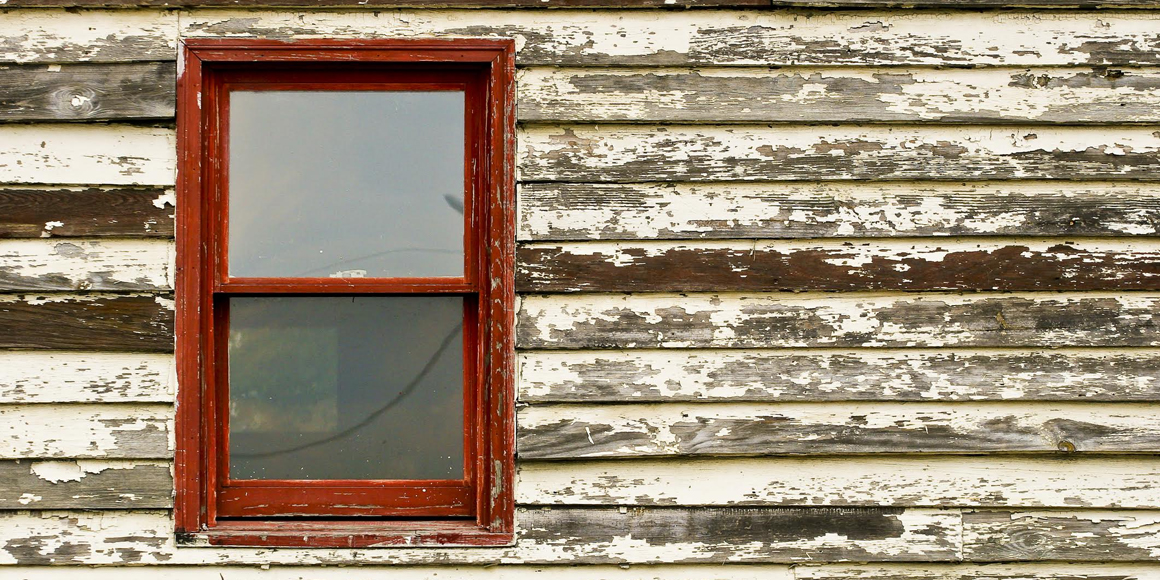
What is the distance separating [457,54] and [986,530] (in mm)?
1874

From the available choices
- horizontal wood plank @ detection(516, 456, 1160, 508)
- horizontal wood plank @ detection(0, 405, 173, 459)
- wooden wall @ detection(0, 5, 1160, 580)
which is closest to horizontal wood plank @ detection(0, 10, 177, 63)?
wooden wall @ detection(0, 5, 1160, 580)

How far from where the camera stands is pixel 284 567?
6.50 ft

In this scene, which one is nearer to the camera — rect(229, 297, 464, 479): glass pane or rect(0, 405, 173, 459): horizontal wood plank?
rect(0, 405, 173, 459): horizontal wood plank

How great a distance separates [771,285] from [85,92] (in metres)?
1.85

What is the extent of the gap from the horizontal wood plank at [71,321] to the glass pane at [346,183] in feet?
0.87

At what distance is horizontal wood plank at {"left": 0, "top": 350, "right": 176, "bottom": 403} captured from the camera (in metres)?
1.95

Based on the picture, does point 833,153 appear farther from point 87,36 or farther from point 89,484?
point 89,484

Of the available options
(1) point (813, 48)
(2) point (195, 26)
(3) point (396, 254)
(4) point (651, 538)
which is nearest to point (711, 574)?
(4) point (651, 538)

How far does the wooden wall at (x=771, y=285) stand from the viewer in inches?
77.6

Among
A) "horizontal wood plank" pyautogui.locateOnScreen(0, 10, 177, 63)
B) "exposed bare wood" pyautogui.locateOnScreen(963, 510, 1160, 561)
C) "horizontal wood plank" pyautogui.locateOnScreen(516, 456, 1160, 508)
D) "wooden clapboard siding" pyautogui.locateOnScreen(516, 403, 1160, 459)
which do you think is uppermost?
"horizontal wood plank" pyautogui.locateOnScreen(0, 10, 177, 63)

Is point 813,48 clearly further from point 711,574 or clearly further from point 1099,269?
point 711,574

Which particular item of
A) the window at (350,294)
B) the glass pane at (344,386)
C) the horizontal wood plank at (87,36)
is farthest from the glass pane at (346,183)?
the horizontal wood plank at (87,36)

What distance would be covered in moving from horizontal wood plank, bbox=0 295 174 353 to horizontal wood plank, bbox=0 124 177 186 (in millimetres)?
307

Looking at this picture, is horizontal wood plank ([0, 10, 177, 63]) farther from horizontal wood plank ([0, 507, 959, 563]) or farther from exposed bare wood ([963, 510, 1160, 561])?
exposed bare wood ([963, 510, 1160, 561])
